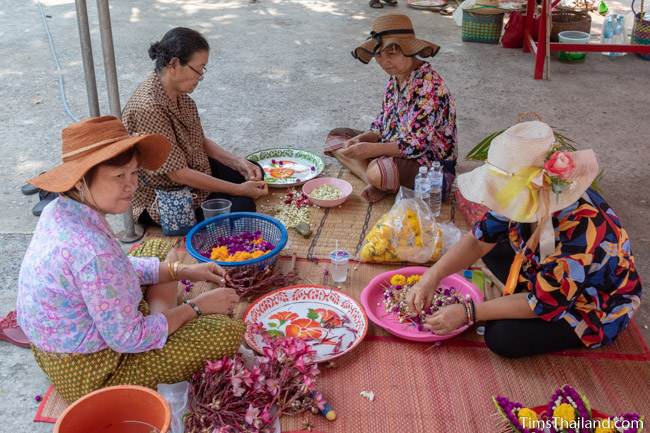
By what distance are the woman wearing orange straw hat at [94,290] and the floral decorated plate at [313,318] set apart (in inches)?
17.5

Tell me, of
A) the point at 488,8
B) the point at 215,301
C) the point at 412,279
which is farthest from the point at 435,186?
the point at 488,8

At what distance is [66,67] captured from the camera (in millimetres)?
6148

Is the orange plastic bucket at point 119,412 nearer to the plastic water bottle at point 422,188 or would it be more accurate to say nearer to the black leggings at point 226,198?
the black leggings at point 226,198

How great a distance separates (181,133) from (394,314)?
142 centimetres

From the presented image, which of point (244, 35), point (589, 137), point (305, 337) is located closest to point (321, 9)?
point (244, 35)

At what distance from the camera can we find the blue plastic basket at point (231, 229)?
300cm

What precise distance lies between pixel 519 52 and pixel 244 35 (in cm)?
308

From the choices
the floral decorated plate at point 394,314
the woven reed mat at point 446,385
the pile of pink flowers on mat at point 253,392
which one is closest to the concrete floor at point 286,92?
the woven reed mat at point 446,385

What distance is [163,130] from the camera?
3.06 m

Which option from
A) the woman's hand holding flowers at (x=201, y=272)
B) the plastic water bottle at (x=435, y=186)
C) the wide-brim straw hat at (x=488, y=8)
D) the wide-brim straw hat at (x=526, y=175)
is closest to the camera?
the wide-brim straw hat at (x=526, y=175)

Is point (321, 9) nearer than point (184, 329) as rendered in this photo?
No

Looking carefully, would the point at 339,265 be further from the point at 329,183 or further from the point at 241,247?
the point at 329,183

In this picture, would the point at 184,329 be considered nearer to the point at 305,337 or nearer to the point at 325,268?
the point at 305,337

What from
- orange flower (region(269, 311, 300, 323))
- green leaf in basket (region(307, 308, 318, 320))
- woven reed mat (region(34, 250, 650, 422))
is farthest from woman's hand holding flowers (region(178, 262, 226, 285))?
woven reed mat (region(34, 250, 650, 422))
